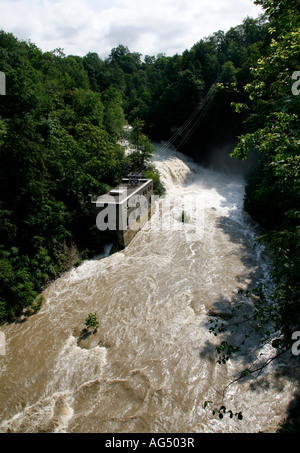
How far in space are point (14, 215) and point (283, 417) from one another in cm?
1334

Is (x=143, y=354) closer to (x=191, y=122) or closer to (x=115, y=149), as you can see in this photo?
(x=115, y=149)

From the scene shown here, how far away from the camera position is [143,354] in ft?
29.2

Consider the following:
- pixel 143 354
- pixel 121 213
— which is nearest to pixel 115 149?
pixel 121 213

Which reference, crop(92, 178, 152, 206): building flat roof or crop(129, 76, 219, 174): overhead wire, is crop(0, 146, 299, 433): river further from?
crop(129, 76, 219, 174): overhead wire

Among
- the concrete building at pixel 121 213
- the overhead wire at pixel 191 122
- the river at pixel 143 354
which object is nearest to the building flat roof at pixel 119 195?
the concrete building at pixel 121 213

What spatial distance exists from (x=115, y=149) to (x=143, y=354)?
17.6m

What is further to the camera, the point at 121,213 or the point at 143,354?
the point at 121,213

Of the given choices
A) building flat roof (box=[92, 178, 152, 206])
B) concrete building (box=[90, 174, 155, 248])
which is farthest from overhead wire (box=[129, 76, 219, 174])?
concrete building (box=[90, 174, 155, 248])

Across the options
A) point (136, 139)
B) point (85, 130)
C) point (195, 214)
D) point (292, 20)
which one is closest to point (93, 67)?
point (136, 139)

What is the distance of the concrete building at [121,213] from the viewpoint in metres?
15.2

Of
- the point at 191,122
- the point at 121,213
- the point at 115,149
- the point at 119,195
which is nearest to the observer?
the point at 121,213

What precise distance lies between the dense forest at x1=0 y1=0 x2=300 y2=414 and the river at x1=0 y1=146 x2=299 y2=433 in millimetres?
1380

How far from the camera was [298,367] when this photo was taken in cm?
796

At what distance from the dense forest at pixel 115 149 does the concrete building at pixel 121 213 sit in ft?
2.85
